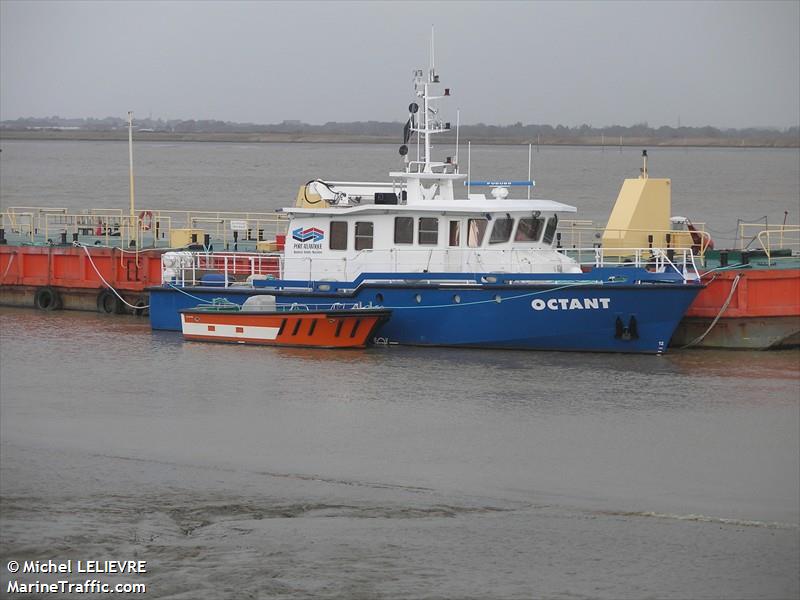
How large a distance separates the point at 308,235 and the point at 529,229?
4.23 m

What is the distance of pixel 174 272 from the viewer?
2489 centimetres

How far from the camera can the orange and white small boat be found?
73.5 ft

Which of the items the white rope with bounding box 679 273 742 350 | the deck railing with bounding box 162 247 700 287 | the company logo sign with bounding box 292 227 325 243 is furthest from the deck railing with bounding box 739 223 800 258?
the company logo sign with bounding box 292 227 325 243

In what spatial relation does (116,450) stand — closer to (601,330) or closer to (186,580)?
(186,580)

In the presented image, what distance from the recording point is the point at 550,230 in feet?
75.3

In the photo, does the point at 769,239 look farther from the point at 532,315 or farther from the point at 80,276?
the point at 80,276

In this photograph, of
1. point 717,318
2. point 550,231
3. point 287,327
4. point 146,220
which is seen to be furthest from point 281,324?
point 717,318

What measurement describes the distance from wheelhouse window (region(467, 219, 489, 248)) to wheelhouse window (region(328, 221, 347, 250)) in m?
2.37

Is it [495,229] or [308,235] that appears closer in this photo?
[495,229]

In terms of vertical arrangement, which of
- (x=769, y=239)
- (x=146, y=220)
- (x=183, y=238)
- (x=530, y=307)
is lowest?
(x=530, y=307)

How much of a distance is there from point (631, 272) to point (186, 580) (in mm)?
12880

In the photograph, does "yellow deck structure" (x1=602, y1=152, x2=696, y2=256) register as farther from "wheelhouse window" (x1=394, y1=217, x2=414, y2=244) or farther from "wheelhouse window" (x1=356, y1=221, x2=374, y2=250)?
"wheelhouse window" (x1=356, y1=221, x2=374, y2=250)

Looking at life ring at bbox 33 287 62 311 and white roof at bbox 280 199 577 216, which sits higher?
white roof at bbox 280 199 577 216

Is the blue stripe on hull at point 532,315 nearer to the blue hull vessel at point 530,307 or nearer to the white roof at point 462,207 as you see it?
the blue hull vessel at point 530,307
